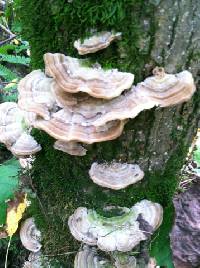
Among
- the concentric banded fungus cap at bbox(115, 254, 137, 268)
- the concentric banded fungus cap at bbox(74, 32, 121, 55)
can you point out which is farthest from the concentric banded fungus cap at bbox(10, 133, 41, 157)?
the concentric banded fungus cap at bbox(115, 254, 137, 268)

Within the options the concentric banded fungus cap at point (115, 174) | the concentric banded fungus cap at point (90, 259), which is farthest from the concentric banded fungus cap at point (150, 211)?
the concentric banded fungus cap at point (90, 259)

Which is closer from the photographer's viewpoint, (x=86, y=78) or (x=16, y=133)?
(x=86, y=78)

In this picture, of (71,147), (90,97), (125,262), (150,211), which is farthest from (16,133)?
(125,262)

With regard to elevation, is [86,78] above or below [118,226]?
above

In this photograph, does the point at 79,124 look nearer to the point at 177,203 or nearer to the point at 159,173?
the point at 159,173

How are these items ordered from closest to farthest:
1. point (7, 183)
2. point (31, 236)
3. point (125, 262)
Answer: point (125, 262) < point (7, 183) < point (31, 236)

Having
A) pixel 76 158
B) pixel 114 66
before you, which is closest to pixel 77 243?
pixel 76 158

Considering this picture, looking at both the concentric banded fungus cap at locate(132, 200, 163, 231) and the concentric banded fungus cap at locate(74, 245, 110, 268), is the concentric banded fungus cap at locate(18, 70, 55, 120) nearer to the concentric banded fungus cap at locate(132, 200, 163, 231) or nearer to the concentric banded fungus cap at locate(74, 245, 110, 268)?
the concentric banded fungus cap at locate(132, 200, 163, 231)

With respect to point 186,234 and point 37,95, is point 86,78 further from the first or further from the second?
point 186,234

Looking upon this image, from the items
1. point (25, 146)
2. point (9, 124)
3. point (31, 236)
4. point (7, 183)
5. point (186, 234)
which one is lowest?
point (31, 236)
